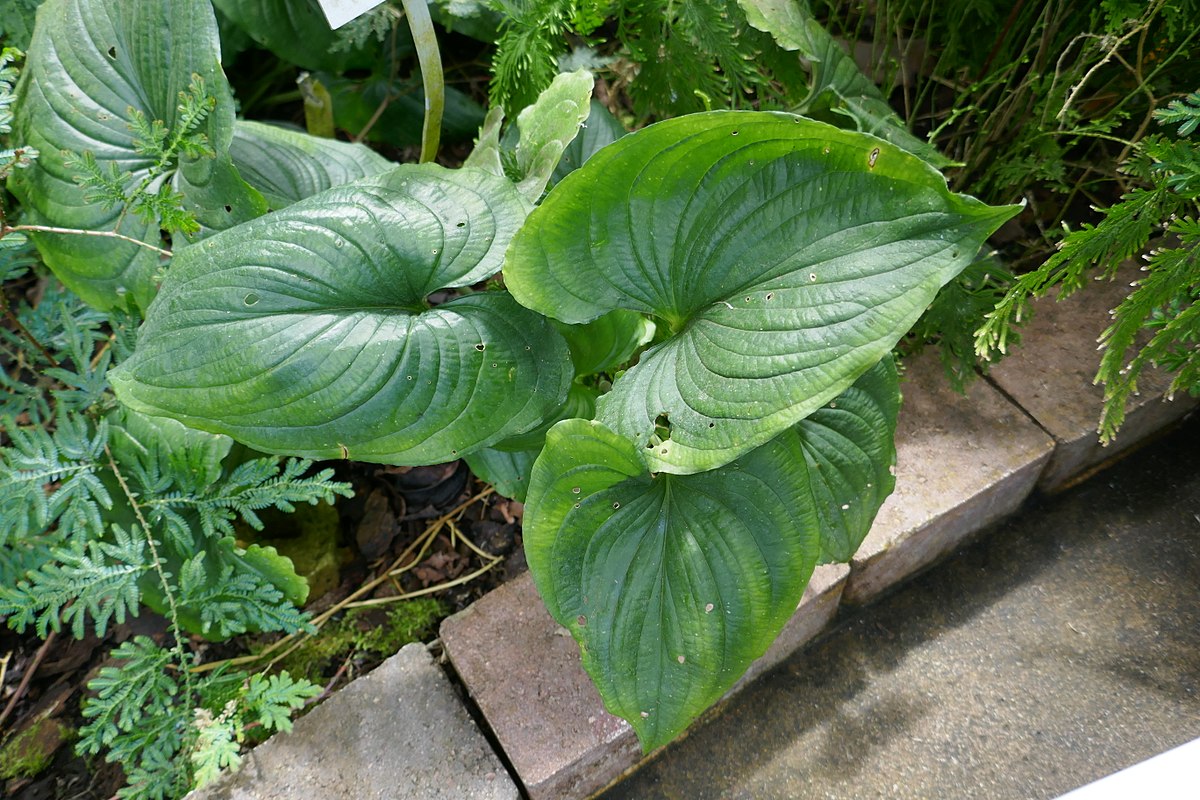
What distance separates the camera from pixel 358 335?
0.84 metres

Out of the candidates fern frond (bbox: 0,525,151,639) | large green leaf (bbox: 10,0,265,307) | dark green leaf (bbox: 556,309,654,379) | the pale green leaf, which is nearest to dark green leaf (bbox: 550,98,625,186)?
the pale green leaf

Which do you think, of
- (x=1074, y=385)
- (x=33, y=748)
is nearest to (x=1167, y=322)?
(x=1074, y=385)

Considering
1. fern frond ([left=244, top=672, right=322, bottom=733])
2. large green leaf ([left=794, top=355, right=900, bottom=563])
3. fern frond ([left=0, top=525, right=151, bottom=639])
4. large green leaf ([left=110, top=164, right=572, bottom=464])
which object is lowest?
fern frond ([left=244, top=672, right=322, bottom=733])

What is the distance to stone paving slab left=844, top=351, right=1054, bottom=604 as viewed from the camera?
1229 millimetres

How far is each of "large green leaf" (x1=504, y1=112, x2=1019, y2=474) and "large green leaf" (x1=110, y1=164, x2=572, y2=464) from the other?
A: 0.28 feet

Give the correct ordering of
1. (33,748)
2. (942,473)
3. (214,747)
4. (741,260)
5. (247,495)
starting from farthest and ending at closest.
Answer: (942,473), (33,748), (247,495), (214,747), (741,260)

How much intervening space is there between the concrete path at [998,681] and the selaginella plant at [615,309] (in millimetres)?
378

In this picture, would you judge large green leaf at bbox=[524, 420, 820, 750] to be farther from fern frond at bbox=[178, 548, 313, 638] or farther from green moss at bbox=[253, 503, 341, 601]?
green moss at bbox=[253, 503, 341, 601]

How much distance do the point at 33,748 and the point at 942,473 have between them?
1.36 meters

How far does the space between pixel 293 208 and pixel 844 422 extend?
671 mm

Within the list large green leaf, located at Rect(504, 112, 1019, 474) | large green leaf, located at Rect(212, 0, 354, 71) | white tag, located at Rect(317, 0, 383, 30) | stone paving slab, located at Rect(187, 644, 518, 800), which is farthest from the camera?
large green leaf, located at Rect(212, 0, 354, 71)

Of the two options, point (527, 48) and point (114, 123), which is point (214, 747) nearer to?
point (114, 123)

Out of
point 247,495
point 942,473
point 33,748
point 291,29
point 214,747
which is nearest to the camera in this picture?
point 214,747

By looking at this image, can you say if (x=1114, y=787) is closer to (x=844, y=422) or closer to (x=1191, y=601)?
(x=844, y=422)
